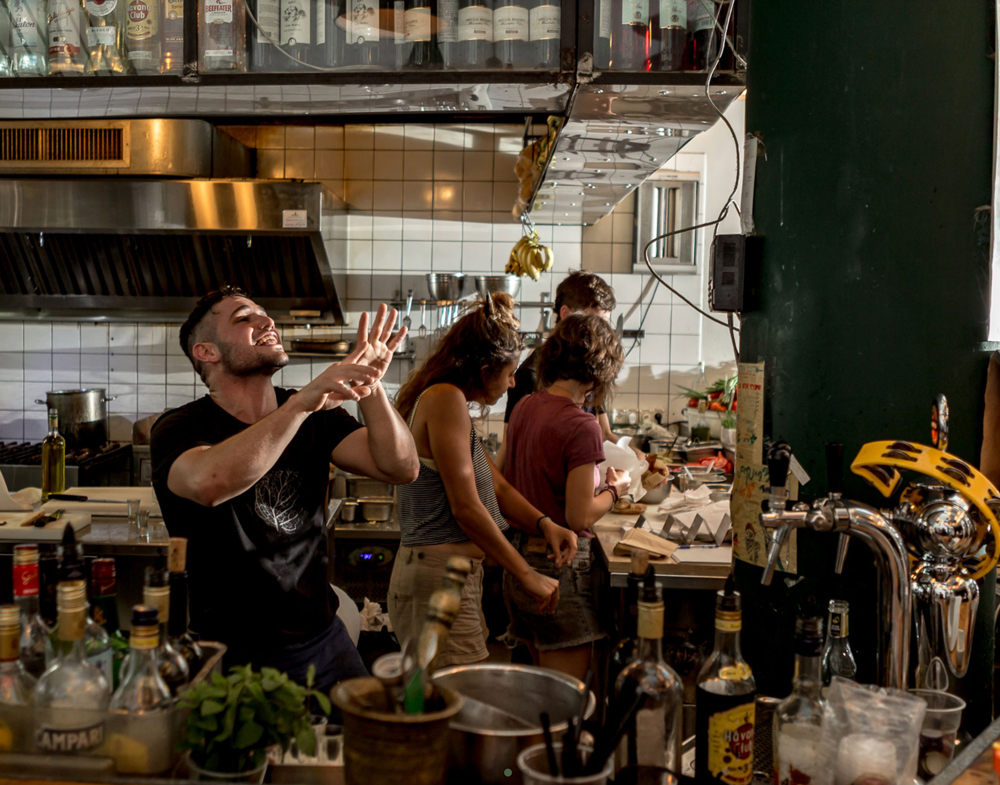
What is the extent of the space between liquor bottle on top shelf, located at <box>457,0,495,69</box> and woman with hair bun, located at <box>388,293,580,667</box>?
692mm

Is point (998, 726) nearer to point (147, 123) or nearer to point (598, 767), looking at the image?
point (598, 767)

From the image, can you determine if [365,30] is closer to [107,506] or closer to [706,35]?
[706,35]

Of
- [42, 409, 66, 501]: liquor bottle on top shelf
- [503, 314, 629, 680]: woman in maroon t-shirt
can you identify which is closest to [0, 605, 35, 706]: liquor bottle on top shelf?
[503, 314, 629, 680]: woman in maroon t-shirt

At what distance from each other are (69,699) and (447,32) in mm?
2087

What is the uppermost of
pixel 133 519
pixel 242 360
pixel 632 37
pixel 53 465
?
pixel 632 37

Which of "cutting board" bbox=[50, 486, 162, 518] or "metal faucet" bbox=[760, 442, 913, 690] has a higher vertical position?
"metal faucet" bbox=[760, 442, 913, 690]

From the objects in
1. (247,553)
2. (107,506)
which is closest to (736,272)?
(247,553)

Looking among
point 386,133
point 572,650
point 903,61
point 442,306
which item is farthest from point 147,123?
point 903,61

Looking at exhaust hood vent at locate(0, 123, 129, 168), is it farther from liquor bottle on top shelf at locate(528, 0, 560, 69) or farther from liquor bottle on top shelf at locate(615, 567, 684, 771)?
liquor bottle on top shelf at locate(615, 567, 684, 771)

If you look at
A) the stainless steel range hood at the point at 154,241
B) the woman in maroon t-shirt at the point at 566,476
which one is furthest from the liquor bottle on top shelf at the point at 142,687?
the stainless steel range hood at the point at 154,241

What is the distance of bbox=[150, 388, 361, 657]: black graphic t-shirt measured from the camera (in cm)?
199

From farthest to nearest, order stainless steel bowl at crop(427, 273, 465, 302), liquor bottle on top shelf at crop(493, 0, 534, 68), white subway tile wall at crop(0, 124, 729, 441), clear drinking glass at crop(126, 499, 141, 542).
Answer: white subway tile wall at crop(0, 124, 729, 441)
stainless steel bowl at crop(427, 273, 465, 302)
clear drinking glass at crop(126, 499, 141, 542)
liquor bottle on top shelf at crop(493, 0, 534, 68)

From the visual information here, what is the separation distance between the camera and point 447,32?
2.54 meters

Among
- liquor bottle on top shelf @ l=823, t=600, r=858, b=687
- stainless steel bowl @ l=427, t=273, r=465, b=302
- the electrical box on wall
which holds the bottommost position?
liquor bottle on top shelf @ l=823, t=600, r=858, b=687
